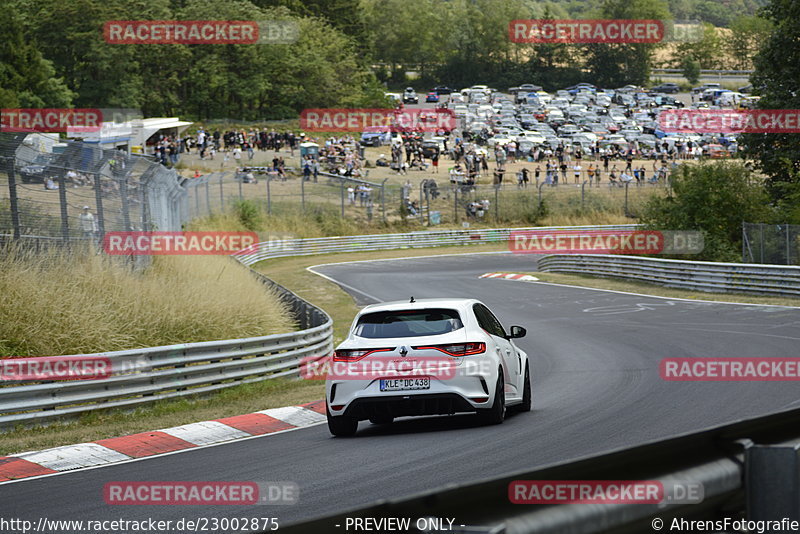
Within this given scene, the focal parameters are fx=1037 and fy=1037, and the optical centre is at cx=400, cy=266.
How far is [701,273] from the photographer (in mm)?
30641

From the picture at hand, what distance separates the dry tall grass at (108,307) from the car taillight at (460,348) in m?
6.15

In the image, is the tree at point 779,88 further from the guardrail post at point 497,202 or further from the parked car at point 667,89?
the parked car at point 667,89

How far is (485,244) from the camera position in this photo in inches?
2270

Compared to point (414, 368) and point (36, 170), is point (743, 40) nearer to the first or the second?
point (36, 170)

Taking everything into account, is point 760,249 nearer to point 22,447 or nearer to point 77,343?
point 77,343

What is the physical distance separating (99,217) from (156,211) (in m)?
7.64

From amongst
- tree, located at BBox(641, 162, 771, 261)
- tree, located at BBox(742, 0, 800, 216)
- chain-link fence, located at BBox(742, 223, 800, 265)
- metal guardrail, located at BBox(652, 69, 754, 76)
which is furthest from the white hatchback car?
metal guardrail, located at BBox(652, 69, 754, 76)

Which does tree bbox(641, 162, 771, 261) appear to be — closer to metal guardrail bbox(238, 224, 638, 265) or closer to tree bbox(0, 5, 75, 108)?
metal guardrail bbox(238, 224, 638, 265)

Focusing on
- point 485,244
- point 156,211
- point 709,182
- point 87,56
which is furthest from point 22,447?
point 87,56

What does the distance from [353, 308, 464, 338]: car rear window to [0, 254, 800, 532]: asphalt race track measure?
1079 mm

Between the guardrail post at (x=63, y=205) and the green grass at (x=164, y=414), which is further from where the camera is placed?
the guardrail post at (x=63, y=205)

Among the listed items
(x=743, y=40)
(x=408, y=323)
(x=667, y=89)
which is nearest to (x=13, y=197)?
(x=408, y=323)

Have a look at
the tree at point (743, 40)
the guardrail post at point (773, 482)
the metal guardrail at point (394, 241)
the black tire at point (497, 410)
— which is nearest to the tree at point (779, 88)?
the metal guardrail at point (394, 241)

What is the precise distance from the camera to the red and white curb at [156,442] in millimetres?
10086
